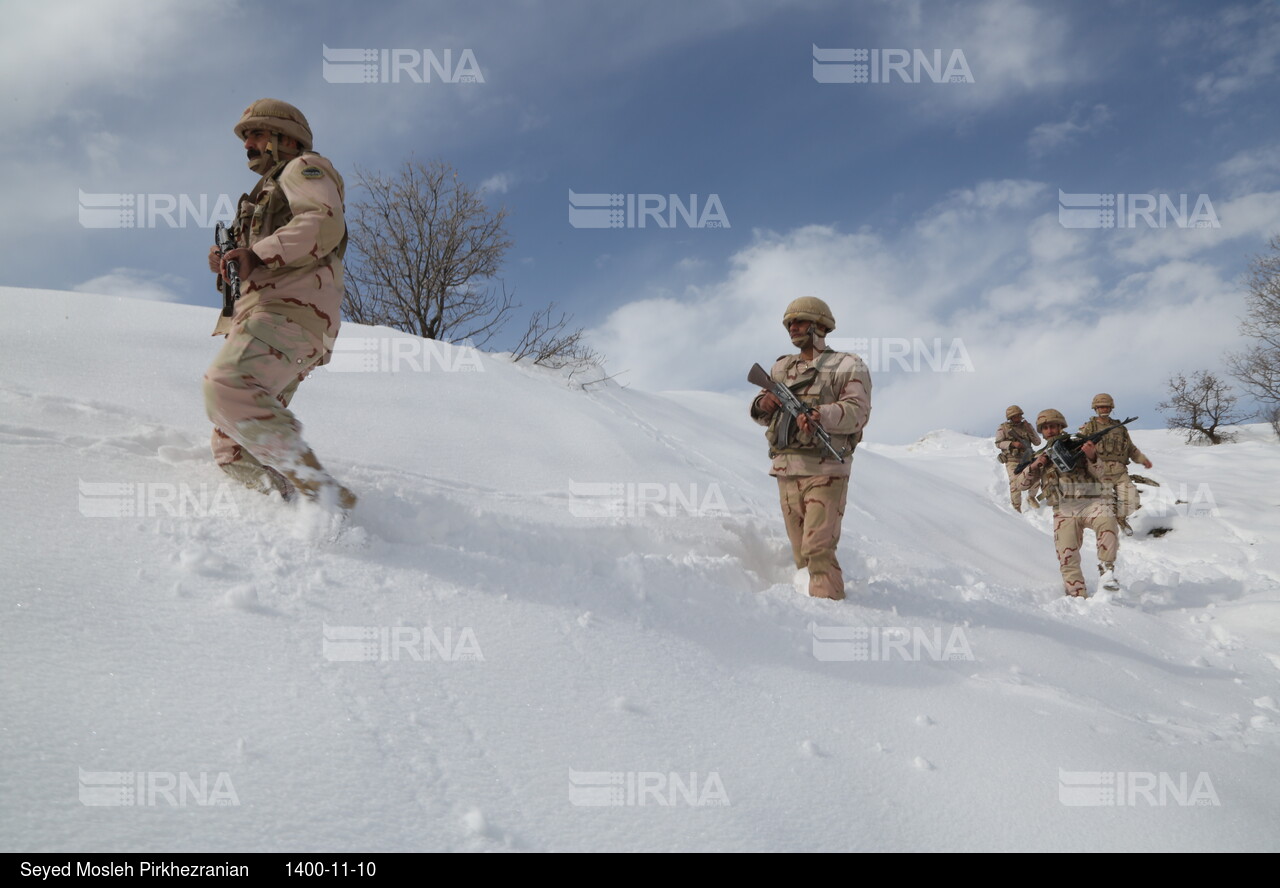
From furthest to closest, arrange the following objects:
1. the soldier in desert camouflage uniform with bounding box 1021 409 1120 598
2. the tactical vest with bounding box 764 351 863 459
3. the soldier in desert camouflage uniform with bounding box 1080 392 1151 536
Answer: the soldier in desert camouflage uniform with bounding box 1080 392 1151 536, the soldier in desert camouflage uniform with bounding box 1021 409 1120 598, the tactical vest with bounding box 764 351 863 459

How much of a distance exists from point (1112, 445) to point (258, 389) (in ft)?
30.2

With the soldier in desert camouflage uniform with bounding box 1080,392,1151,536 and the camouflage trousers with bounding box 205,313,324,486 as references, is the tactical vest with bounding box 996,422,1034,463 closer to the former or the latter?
the soldier in desert camouflage uniform with bounding box 1080,392,1151,536

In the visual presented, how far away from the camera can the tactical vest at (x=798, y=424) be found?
3717mm

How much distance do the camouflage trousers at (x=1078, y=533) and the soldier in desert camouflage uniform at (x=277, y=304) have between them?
232 inches

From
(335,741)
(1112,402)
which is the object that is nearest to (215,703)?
(335,741)

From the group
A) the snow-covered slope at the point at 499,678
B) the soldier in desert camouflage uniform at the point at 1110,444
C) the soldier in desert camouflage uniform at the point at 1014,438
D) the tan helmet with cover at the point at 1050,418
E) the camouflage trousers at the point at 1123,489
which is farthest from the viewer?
the soldier in desert camouflage uniform at the point at 1014,438

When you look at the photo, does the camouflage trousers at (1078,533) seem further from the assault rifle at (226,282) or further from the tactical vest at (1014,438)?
the assault rifle at (226,282)

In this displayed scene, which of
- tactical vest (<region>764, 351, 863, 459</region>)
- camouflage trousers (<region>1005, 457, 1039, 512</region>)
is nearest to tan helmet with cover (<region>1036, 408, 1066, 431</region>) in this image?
tactical vest (<region>764, 351, 863, 459</region>)

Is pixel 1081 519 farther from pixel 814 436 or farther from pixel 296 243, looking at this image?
pixel 296 243

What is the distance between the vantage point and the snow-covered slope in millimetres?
1477

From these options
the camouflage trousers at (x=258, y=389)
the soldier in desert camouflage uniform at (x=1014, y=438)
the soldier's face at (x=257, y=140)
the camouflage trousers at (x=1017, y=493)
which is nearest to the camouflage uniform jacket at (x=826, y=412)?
the camouflage trousers at (x=258, y=389)

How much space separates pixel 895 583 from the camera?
418 cm

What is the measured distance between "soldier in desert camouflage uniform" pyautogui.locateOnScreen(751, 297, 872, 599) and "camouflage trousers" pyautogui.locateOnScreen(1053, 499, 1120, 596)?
11.6ft

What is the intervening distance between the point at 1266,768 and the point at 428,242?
47.7 ft
